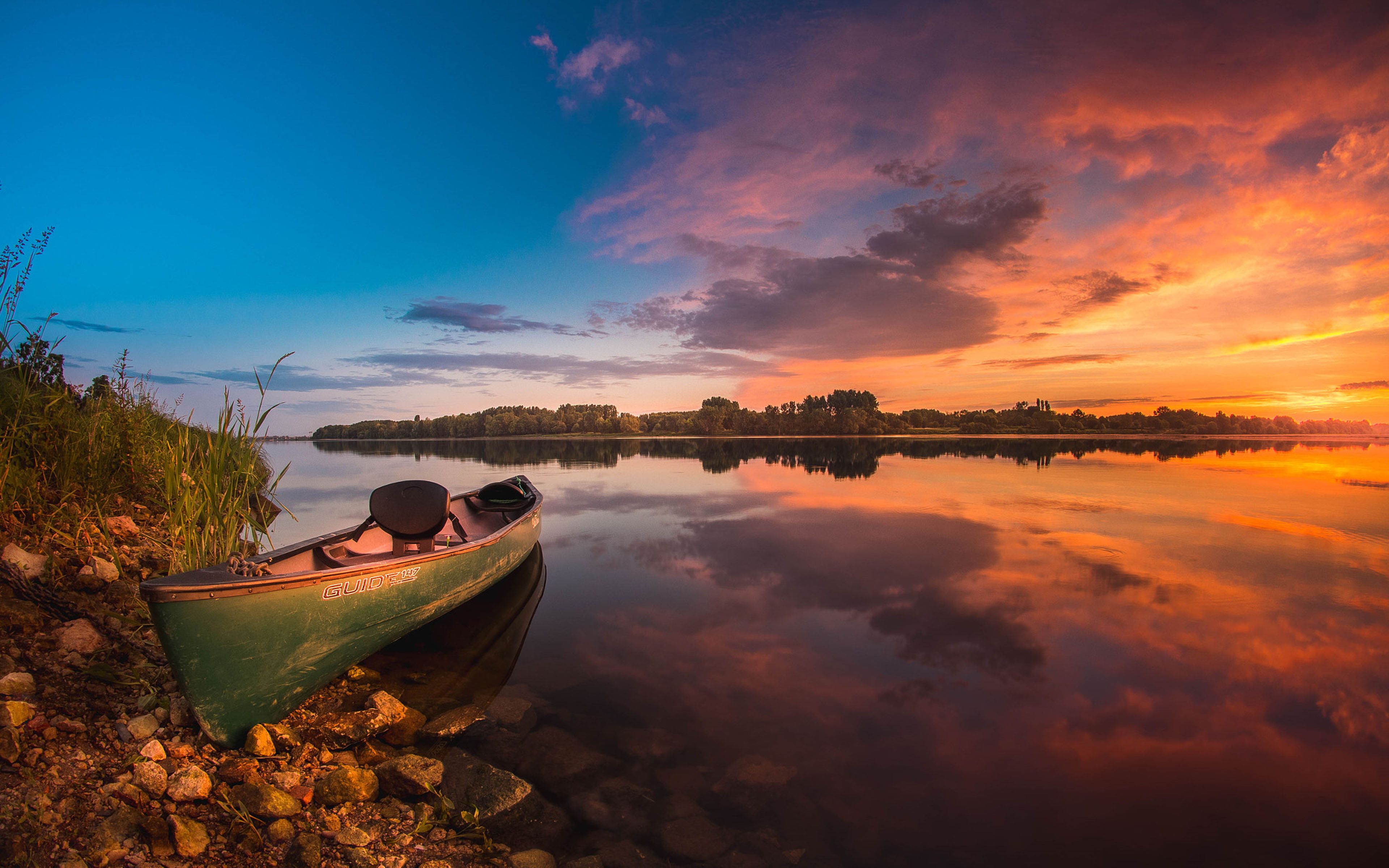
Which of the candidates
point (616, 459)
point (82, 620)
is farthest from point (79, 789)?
point (616, 459)

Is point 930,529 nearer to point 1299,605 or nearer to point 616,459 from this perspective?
point 1299,605

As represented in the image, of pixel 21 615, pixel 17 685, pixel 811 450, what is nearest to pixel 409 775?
pixel 17 685

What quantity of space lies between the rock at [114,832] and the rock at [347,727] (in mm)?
1640

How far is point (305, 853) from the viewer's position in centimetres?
397

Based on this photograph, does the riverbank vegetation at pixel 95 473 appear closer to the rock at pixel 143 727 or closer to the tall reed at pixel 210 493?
the tall reed at pixel 210 493

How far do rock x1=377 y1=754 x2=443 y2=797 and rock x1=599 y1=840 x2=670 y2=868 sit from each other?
170cm

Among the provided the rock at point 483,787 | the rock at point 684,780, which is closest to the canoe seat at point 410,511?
the rock at point 483,787

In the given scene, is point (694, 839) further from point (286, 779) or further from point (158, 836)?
point (158, 836)

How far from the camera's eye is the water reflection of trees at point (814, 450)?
49062mm

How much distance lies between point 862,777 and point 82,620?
28.1 feet

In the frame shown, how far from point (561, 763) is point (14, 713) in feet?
14.6

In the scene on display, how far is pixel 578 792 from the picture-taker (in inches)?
203

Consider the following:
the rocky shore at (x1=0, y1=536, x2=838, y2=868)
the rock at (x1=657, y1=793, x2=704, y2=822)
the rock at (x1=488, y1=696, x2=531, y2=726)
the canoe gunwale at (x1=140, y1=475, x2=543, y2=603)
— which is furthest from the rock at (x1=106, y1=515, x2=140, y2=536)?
the rock at (x1=657, y1=793, x2=704, y2=822)

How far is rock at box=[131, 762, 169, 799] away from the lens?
4289 millimetres
